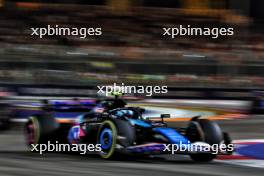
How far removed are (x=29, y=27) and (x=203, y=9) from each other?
8.69 meters

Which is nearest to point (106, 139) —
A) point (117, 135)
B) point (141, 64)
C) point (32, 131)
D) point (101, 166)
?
point (117, 135)

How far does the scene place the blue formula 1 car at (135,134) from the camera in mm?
8367

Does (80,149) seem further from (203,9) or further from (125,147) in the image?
(203,9)

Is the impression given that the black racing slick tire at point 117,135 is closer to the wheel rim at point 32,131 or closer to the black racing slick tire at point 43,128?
the black racing slick tire at point 43,128

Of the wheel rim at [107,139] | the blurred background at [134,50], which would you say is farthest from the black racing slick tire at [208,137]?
the blurred background at [134,50]

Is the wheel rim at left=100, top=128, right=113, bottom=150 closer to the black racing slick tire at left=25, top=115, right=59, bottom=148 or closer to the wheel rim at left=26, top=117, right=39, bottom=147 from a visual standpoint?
the black racing slick tire at left=25, top=115, right=59, bottom=148

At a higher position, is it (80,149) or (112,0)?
(112,0)

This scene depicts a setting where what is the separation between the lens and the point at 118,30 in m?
27.2

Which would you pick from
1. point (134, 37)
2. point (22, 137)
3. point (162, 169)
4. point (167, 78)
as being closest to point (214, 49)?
point (134, 37)

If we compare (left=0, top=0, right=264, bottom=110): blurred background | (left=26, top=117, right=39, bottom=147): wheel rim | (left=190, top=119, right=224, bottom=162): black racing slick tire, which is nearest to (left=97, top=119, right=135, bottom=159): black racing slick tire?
(left=190, top=119, right=224, bottom=162): black racing slick tire

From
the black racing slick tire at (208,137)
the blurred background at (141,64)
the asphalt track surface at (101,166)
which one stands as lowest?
the asphalt track surface at (101,166)

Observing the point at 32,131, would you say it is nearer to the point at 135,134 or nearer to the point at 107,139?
the point at 107,139

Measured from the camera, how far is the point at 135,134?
858 centimetres

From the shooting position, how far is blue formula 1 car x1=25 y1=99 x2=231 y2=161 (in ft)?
27.5
